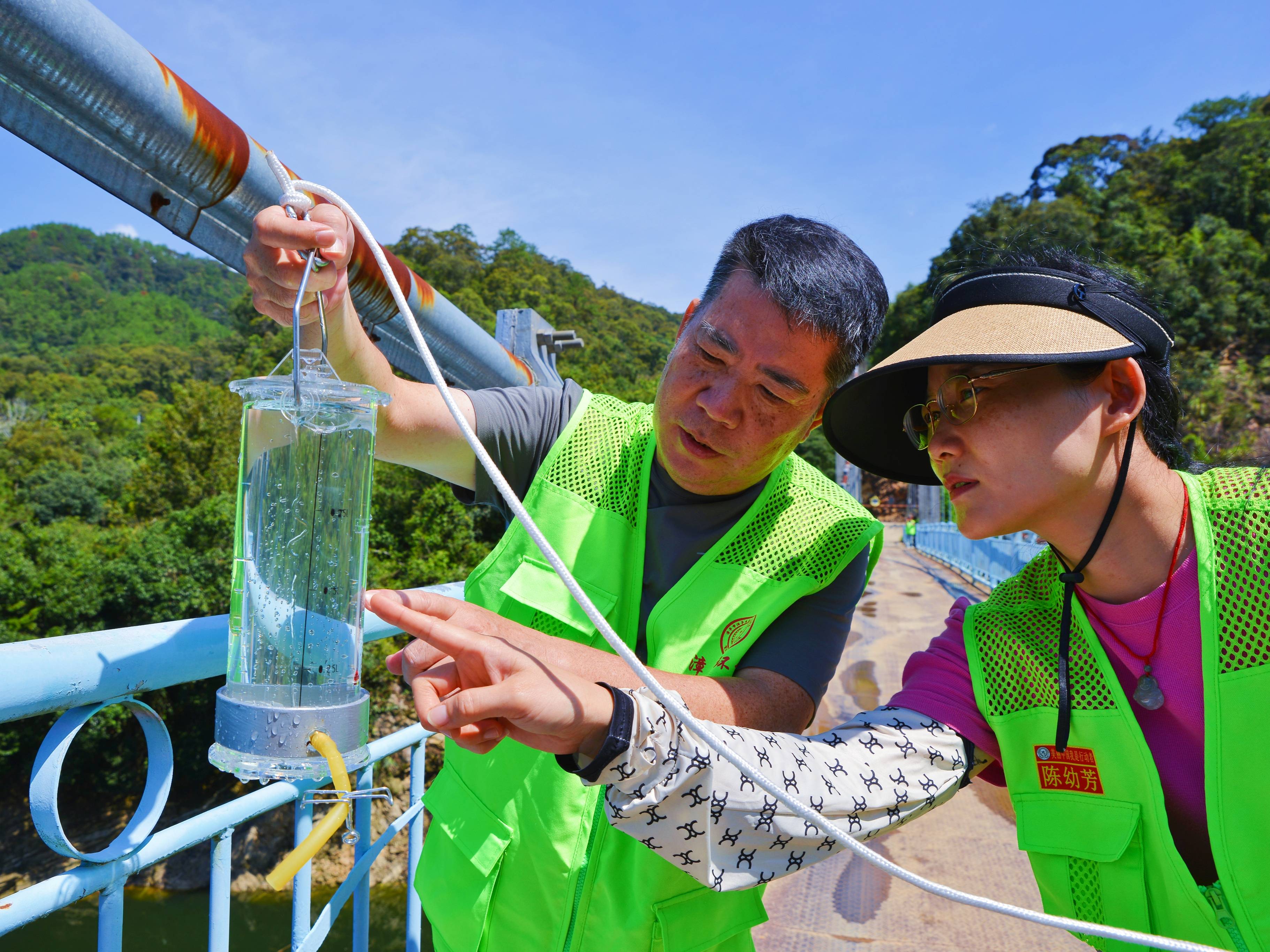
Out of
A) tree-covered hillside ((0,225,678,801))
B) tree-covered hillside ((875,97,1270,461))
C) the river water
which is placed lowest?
the river water

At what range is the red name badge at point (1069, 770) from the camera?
58.7 inches

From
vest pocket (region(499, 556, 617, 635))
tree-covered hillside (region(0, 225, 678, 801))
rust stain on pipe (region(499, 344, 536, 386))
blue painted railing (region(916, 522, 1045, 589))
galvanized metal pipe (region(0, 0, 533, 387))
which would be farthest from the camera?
tree-covered hillside (region(0, 225, 678, 801))

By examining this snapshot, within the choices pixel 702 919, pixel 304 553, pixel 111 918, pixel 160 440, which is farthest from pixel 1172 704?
pixel 160 440

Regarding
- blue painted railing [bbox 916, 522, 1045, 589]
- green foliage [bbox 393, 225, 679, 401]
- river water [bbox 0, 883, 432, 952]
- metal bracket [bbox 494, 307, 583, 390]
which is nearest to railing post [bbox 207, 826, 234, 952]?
metal bracket [bbox 494, 307, 583, 390]

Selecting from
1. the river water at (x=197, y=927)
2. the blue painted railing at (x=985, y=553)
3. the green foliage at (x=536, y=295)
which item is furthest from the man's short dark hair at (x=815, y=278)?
the green foliage at (x=536, y=295)

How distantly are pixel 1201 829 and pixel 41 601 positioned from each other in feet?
112

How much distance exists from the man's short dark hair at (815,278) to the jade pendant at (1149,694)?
0.85m

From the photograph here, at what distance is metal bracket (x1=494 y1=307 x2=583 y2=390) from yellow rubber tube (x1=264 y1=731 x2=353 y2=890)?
211 cm

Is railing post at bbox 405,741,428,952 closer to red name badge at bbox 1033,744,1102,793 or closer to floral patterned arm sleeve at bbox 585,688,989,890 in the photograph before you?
floral patterned arm sleeve at bbox 585,688,989,890

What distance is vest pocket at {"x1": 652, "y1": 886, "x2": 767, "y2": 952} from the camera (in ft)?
4.79

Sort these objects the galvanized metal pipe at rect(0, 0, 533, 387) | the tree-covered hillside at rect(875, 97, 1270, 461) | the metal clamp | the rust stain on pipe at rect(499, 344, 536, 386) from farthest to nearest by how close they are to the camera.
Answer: the tree-covered hillside at rect(875, 97, 1270, 461) → the rust stain on pipe at rect(499, 344, 536, 386) → the metal clamp → the galvanized metal pipe at rect(0, 0, 533, 387)

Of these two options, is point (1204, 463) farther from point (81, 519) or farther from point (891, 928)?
point (81, 519)

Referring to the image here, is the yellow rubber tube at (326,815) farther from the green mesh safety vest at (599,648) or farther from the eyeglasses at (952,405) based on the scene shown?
the eyeglasses at (952,405)

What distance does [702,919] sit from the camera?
1.51 m
